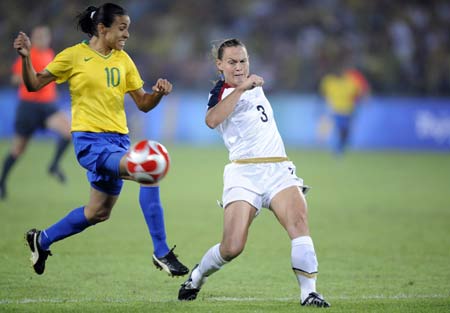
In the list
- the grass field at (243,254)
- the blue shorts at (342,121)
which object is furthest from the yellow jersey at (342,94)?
the grass field at (243,254)

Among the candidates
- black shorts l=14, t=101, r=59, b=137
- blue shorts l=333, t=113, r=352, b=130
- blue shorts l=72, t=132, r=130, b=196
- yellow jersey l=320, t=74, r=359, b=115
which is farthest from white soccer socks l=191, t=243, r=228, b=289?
yellow jersey l=320, t=74, r=359, b=115

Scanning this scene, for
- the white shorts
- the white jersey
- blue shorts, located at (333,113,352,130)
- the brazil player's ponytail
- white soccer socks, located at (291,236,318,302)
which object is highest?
the brazil player's ponytail

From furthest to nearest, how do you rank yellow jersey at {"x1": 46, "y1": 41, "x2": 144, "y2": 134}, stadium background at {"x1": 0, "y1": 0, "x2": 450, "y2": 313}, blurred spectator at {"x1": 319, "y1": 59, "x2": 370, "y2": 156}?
blurred spectator at {"x1": 319, "y1": 59, "x2": 370, "y2": 156} → stadium background at {"x1": 0, "y1": 0, "x2": 450, "y2": 313} → yellow jersey at {"x1": 46, "y1": 41, "x2": 144, "y2": 134}

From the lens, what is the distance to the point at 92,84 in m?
6.89

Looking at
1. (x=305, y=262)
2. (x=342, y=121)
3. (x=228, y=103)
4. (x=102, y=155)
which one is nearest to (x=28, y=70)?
(x=102, y=155)

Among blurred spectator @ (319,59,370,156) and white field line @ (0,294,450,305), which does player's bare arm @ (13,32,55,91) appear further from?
blurred spectator @ (319,59,370,156)

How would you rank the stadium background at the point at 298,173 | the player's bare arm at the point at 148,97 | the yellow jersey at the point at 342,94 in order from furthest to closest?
the yellow jersey at the point at 342,94
the stadium background at the point at 298,173
the player's bare arm at the point at 148,97

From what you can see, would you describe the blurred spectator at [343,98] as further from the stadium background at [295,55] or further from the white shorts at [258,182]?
the white shorts at [258,182]

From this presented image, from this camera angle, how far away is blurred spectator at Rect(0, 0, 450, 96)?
2906 centimetres

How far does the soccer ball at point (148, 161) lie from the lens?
620 cm

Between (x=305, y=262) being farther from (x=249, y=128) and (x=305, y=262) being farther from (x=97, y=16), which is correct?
(x=97, y=16)

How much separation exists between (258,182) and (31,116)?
8368 mm

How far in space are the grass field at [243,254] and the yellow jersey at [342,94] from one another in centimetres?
580

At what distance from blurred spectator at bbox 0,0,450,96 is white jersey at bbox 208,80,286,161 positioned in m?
22.4
